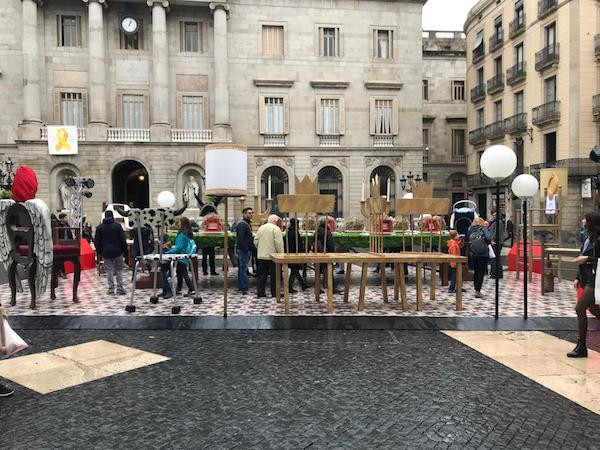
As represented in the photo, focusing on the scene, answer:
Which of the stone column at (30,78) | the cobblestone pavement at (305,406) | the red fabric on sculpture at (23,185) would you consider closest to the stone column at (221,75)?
the stone column at (30,78)

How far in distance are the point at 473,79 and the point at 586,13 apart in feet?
39.8

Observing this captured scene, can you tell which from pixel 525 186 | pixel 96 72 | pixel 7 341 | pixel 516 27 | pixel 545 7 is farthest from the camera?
pixel 516 27

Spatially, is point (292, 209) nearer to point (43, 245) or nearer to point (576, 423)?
point (43, 245)

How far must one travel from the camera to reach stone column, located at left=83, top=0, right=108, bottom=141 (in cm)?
2698

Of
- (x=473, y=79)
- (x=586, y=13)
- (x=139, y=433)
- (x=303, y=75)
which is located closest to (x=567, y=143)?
(x=586, y=13)

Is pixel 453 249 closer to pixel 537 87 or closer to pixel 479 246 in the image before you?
pixel 479 246

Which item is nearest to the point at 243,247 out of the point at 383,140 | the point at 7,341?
the point at 7,341

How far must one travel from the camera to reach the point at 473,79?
39250 mm

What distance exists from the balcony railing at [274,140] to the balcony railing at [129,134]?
6990 millimetres

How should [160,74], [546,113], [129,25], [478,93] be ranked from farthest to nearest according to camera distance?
[478,93] → [546,113] → [129,25] → [160,74]

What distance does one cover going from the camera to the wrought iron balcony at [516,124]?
31781mm

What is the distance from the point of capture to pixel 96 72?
2712 cm

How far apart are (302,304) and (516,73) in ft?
97.9

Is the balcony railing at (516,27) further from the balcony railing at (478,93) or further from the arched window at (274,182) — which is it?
the arched window at (274,182)
